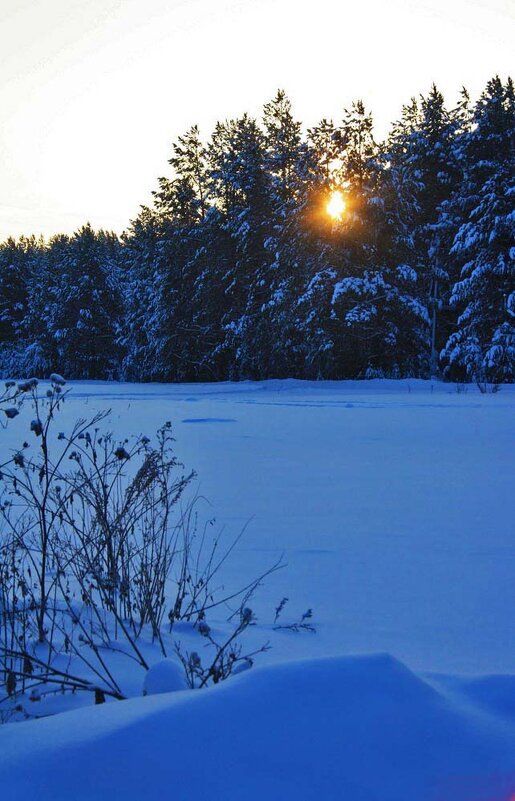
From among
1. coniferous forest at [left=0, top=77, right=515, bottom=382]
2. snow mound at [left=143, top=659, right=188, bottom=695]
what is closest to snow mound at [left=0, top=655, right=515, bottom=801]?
snow mound at [left=143, top=659, right=188, bottom=695]

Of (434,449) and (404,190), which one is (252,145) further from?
(434,449)

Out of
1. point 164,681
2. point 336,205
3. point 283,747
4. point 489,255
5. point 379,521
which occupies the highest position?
point 336,205

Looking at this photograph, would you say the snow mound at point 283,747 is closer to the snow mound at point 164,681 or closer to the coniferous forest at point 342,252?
the snow mound at point 164,681

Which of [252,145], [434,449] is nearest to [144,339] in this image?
[252,145]

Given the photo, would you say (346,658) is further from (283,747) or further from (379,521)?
(379,521)

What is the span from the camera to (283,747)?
1.46 metres

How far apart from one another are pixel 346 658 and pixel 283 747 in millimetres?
377

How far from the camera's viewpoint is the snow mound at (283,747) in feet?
4.48

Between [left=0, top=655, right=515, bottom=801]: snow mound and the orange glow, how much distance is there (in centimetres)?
2559

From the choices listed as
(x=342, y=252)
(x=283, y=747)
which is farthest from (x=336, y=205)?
(x=283, y=747)

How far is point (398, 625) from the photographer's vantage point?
133 inches

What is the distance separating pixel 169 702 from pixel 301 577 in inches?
99.1

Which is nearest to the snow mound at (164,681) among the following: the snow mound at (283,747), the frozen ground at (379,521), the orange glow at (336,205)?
the snow mound at (283,747)

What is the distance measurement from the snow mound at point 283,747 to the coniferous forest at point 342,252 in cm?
2153
